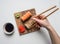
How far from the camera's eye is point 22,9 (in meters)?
0.74

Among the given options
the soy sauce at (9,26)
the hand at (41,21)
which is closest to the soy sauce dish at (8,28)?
the soy sauce at (9,26)

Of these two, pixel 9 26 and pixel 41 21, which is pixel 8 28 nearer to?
pixel 9 26

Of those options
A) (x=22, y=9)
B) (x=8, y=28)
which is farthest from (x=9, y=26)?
(x=22, y=9)

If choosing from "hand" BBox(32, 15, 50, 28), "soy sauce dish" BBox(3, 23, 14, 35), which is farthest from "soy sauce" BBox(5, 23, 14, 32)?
"hand" BBox(32, 15, 50, 28)

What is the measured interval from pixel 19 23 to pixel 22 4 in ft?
0.35

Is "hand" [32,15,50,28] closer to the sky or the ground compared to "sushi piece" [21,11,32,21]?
closer to the ground

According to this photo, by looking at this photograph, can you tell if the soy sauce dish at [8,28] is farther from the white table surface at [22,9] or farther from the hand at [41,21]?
the hand at [41,21]

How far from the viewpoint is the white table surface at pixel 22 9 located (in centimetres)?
70

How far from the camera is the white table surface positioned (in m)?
0.70

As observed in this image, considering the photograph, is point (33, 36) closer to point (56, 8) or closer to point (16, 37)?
point (16, 37)

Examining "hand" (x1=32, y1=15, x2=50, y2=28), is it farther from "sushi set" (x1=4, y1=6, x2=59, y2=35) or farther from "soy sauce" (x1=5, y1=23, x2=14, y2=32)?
"soy sauce" (x1=5, y1=23, x2=14, y2=32)

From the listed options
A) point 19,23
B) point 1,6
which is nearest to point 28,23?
point 19,23

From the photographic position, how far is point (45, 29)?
31.2 inches

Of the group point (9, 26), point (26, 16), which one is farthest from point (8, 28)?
point (26, 16)
